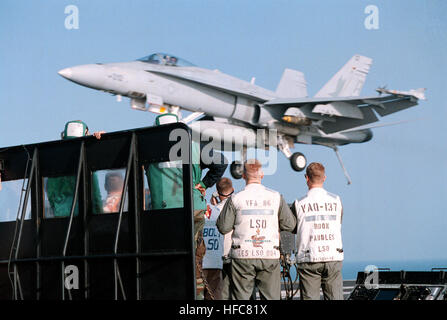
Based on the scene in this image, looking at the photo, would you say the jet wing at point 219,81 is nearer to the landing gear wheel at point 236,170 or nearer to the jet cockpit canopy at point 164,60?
the jet cockpit canopy at point 164,60

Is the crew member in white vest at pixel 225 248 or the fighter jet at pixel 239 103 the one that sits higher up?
the fighter jet at pixel 239 103

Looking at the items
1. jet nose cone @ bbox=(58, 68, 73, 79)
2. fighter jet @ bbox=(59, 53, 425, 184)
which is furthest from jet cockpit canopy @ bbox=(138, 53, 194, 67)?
jet nose cone @ bbox=(58, 68, 73, 79)

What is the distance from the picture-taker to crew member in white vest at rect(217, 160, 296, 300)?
198 inches

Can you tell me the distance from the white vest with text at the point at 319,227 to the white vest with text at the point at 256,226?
0.29m

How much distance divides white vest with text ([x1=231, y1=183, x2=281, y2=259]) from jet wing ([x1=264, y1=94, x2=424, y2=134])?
18.8 m

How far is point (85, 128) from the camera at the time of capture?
5.45 m

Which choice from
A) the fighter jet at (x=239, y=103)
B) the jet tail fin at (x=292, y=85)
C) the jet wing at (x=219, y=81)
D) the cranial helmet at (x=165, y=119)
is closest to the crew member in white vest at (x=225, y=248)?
the cranial helmet at (x=165, y=119)

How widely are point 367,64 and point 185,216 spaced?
87.2 feet

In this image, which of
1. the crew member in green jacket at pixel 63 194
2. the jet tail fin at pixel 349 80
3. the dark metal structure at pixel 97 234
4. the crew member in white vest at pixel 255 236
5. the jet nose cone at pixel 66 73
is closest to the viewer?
the dark metal structure at pixel 97 234

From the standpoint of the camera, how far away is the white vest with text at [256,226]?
504 cm

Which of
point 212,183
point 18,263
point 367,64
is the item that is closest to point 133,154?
point 18,263

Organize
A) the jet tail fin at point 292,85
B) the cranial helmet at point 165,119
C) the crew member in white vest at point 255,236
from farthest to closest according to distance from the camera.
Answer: the jet tail fin at point 292,85
the crew member in white vest at point 255,236
the cranial helmet at point 165,119

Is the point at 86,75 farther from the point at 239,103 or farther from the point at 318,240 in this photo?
the point at 318,240
